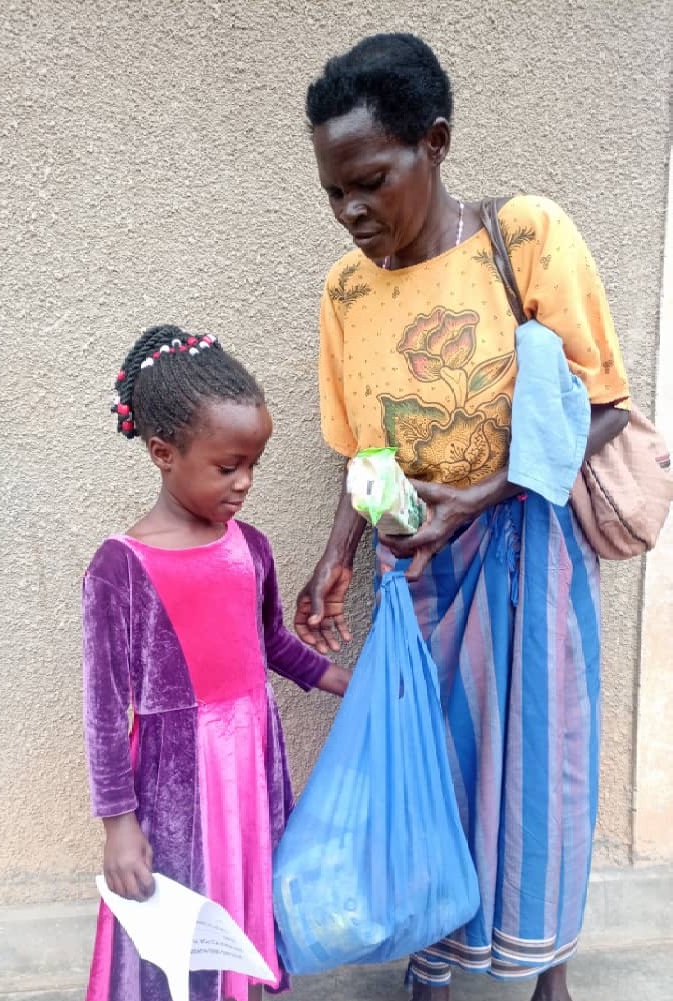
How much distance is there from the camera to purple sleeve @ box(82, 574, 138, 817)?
137 centimetres

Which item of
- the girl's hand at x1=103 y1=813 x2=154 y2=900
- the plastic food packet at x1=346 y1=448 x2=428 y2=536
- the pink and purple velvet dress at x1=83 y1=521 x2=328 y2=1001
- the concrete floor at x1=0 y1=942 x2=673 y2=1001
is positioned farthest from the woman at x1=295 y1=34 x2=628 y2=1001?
the girl's hand at x1=103 y1=813 x2=154 y2=900

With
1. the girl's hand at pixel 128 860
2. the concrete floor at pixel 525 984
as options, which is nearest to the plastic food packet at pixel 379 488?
the girl's hand at pixel 128 860

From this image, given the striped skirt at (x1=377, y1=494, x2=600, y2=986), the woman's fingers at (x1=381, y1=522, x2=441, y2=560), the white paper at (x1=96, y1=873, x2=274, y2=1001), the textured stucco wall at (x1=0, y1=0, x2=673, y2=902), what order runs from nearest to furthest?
the white paper at (x1=96, y1=873, x2=274, y2=1001)
the woman's fingers at (x1=381, y1=522, x2=441, y2=560)
the striped skirt at (x1=377, y1=494, x2=600, y2=986)
the textured stucco wall at (x1=0, y1=0, x2=673, y2=902)

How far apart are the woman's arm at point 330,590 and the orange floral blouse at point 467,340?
24cm

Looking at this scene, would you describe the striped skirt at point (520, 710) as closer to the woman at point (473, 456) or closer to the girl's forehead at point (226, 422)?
the woman at point (473, 456)

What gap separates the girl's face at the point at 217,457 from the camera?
1.34m

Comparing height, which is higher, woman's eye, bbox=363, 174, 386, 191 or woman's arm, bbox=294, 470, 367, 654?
woman's eye, bbox=363, 174, 386, 191

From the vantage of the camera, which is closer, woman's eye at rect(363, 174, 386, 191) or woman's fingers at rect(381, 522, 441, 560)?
woman's eye at rect(363, 174, 386, 191)

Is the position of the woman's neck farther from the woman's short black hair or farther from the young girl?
the young girl

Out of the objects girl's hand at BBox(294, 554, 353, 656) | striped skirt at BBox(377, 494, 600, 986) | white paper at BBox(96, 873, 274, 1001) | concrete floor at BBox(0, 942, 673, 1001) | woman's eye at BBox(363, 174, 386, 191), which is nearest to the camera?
white paper at BBox(96, 873, 274, 1001)

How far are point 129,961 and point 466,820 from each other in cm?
73

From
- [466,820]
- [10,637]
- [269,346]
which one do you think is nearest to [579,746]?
[466,820]

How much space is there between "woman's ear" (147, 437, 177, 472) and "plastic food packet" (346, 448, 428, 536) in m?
0.31

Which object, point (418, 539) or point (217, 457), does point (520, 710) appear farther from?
point (217, 457)
